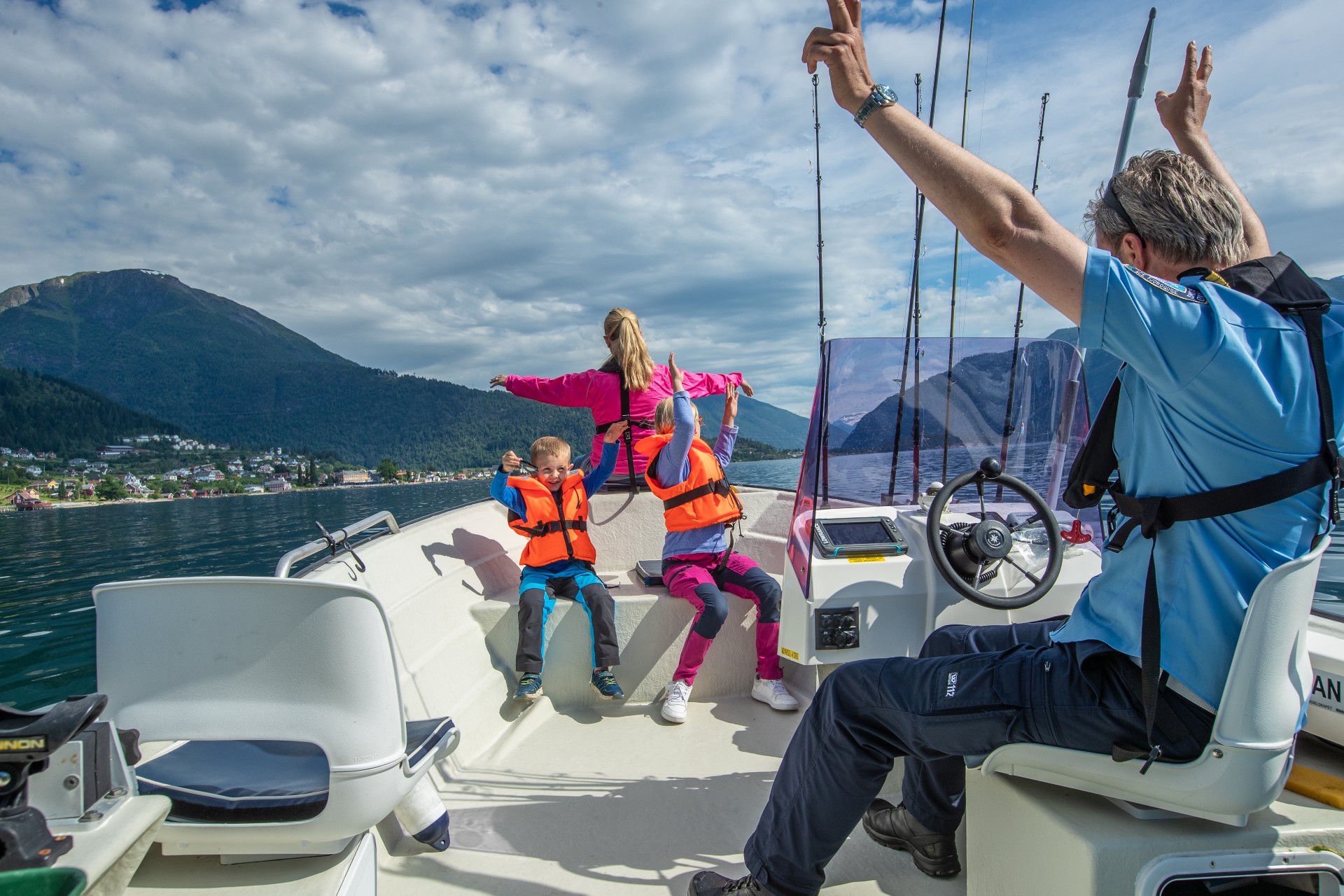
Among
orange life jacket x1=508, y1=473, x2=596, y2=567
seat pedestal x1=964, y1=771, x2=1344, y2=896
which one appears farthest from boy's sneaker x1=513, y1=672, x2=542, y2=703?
seat pedestal x1=964, y1=771, x2=1344, y2=896

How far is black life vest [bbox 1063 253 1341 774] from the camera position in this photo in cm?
103

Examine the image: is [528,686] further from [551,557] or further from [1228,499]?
[1228,499]

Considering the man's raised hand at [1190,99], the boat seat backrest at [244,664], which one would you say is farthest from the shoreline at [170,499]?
the man's raised hand at [1190,99]

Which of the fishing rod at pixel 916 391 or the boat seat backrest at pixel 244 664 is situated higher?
the fishing rod at pixel 916 391

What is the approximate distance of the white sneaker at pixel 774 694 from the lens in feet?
10.2

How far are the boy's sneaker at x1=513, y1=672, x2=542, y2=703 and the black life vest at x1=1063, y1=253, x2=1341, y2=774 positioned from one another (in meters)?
2.44

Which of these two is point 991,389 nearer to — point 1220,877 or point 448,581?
point 1220,877

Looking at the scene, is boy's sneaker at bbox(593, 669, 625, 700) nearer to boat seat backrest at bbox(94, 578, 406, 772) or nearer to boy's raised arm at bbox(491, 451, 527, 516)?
boy's raised arm at bbox(491, 451, 527, 516)

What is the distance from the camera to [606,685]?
3133 mm

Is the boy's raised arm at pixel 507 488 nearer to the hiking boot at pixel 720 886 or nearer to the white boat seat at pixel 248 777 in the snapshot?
the white boat seat at pixel 248 777

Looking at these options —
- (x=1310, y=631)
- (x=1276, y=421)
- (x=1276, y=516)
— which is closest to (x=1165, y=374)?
(x=1276, y=421)

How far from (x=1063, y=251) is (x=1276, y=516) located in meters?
0.53

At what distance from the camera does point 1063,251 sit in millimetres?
1015

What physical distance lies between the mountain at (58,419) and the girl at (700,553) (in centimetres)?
7435
